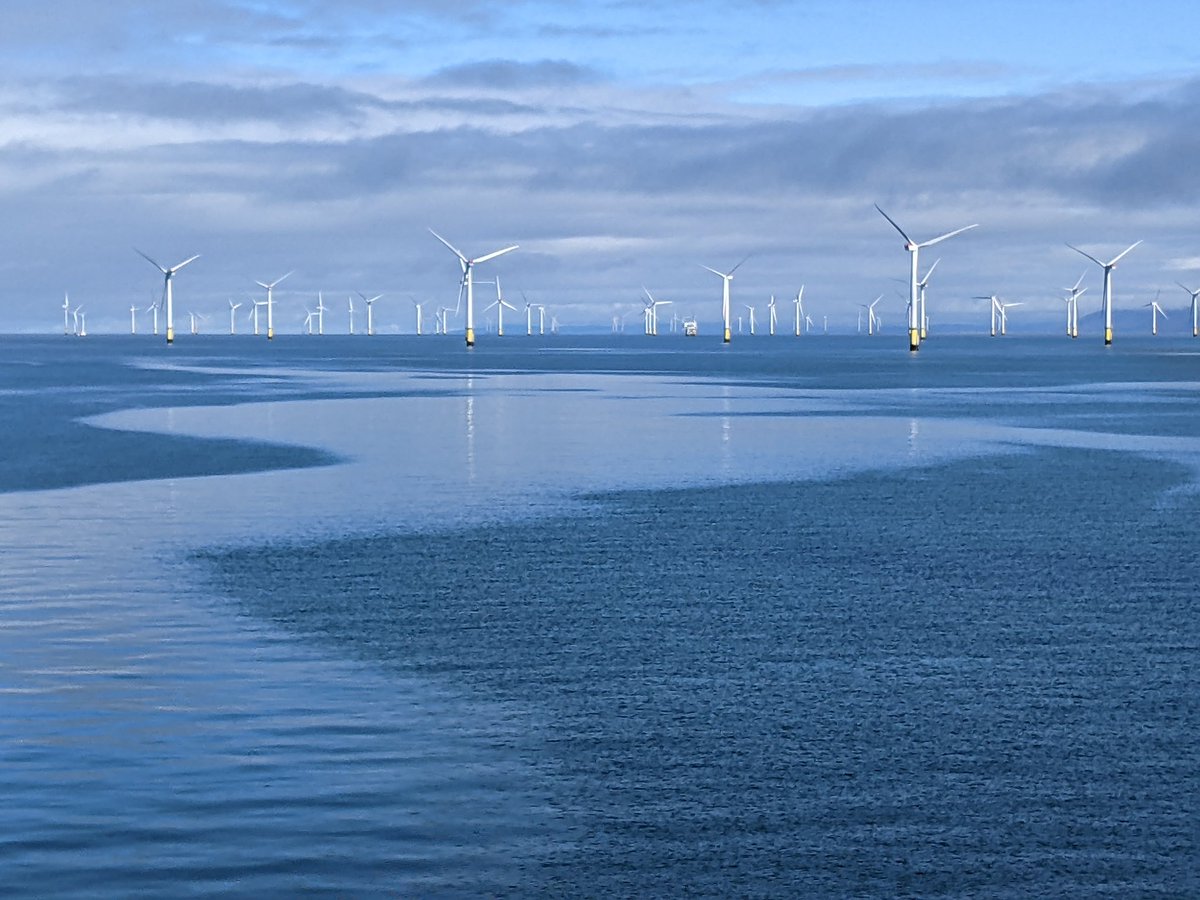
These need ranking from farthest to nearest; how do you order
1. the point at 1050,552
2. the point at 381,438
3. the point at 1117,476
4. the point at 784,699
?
the point at 381,438, the point at 1117,476, the point at 1050,552, the point at 784,699

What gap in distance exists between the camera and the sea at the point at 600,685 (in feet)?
40.7

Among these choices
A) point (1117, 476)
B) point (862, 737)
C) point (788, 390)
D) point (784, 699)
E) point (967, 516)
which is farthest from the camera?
point (788, 390)

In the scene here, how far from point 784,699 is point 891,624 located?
494 centimetres

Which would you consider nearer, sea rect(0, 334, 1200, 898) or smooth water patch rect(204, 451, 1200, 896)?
sea rect(0, 334, 1200, 898)

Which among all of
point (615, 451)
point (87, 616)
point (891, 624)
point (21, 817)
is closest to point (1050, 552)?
point (891, 624)

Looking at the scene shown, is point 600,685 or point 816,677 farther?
point 816,677

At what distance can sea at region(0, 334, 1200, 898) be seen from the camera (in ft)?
40.7

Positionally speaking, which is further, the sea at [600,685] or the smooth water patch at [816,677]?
the smooth water patch at [816,677]

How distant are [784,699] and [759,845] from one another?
5.08 meters

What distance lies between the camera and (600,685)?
1841cm

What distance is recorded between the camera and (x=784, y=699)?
1767cm

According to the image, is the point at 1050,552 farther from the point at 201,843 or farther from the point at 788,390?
the point at 788,390

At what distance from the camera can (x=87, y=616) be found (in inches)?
899

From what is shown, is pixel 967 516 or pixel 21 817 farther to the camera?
pixel 967 516
